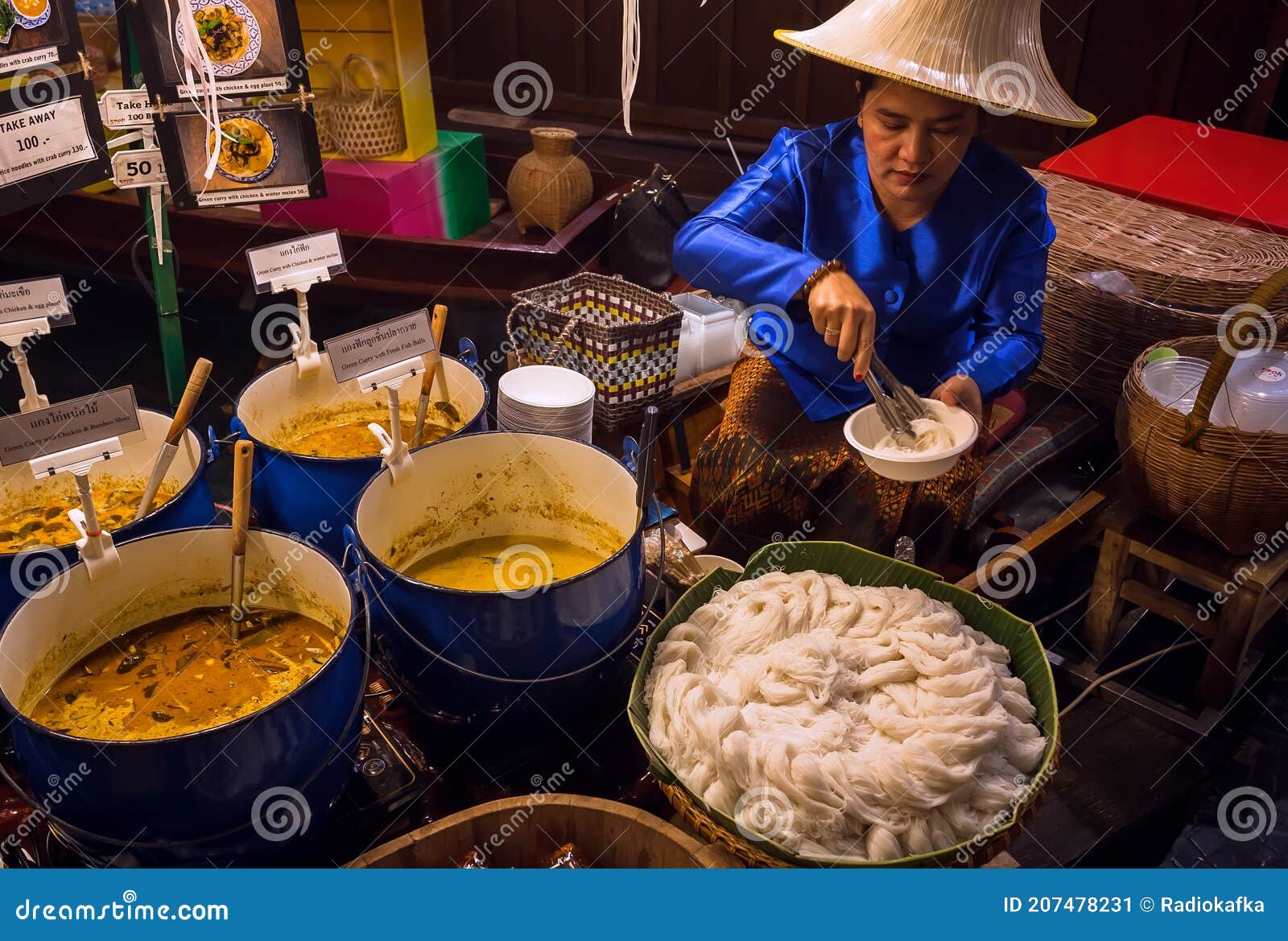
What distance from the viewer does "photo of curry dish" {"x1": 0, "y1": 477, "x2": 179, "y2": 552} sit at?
185cm

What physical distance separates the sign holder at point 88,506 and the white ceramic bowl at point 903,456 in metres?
1.35

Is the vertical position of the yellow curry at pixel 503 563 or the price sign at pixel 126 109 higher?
the price sign at pixel 126 109

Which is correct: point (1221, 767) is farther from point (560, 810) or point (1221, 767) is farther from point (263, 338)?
point (263, 338)

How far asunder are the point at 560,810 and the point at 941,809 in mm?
541

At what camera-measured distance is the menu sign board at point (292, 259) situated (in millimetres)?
2023

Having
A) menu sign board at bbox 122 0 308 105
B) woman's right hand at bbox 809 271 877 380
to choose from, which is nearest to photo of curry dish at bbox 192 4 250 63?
menu sign board at bbox 122 0 308 105

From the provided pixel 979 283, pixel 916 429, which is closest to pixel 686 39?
pixel 979 283

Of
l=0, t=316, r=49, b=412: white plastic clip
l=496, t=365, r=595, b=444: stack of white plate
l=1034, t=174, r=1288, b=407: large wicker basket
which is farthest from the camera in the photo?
l=1034, t=174, r=1288, b=407: large wicker basket

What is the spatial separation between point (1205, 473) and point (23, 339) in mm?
2544

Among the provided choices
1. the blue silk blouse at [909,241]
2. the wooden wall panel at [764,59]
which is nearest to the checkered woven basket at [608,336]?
the blue silk blouse at [909,241]
